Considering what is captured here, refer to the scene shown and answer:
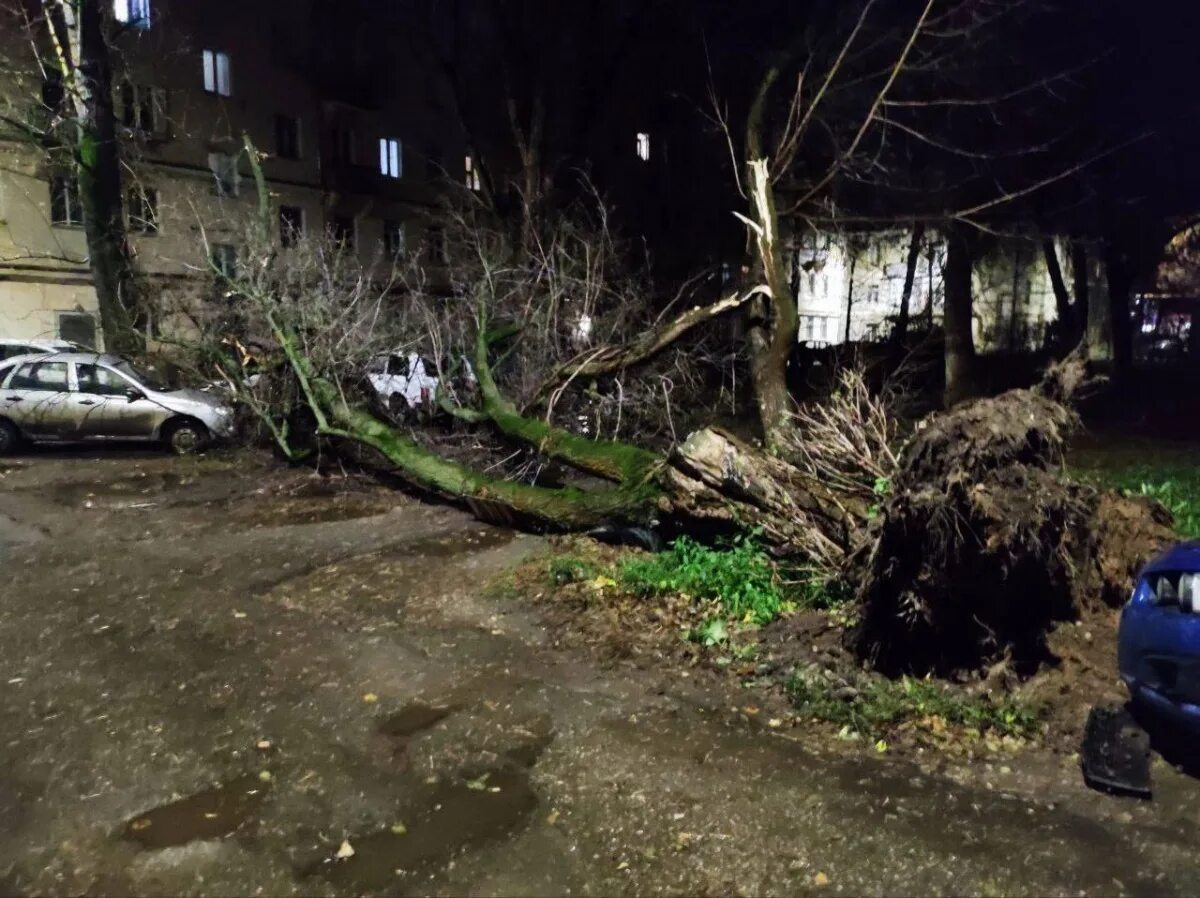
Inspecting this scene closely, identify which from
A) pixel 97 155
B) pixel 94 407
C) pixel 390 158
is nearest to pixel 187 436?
pixel 94 407

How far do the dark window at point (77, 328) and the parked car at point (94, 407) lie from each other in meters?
11.9

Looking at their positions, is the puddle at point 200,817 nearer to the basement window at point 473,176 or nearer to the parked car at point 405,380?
the parked car at point 405,380

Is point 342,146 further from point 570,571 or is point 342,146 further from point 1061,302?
point 570,571

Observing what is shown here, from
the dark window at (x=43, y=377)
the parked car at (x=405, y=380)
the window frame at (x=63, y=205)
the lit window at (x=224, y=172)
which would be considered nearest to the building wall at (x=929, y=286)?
the parked car at (x=405, y=380)

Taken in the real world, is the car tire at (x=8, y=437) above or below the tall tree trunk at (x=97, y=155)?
below

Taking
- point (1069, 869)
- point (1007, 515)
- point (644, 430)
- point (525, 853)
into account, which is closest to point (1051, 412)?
point (1007, 515)

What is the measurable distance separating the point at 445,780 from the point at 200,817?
0.98 m

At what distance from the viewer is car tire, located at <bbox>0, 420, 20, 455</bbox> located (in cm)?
1397

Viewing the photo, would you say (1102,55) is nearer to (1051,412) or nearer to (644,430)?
(644,430)

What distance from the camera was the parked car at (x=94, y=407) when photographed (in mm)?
13977

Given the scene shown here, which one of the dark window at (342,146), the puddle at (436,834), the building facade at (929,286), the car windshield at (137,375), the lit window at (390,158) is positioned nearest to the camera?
the puddle at (436,834)

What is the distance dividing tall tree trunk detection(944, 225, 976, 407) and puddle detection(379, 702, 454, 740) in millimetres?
14553

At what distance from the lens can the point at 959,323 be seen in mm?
17641

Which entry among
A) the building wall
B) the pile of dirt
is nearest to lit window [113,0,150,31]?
the building wall
